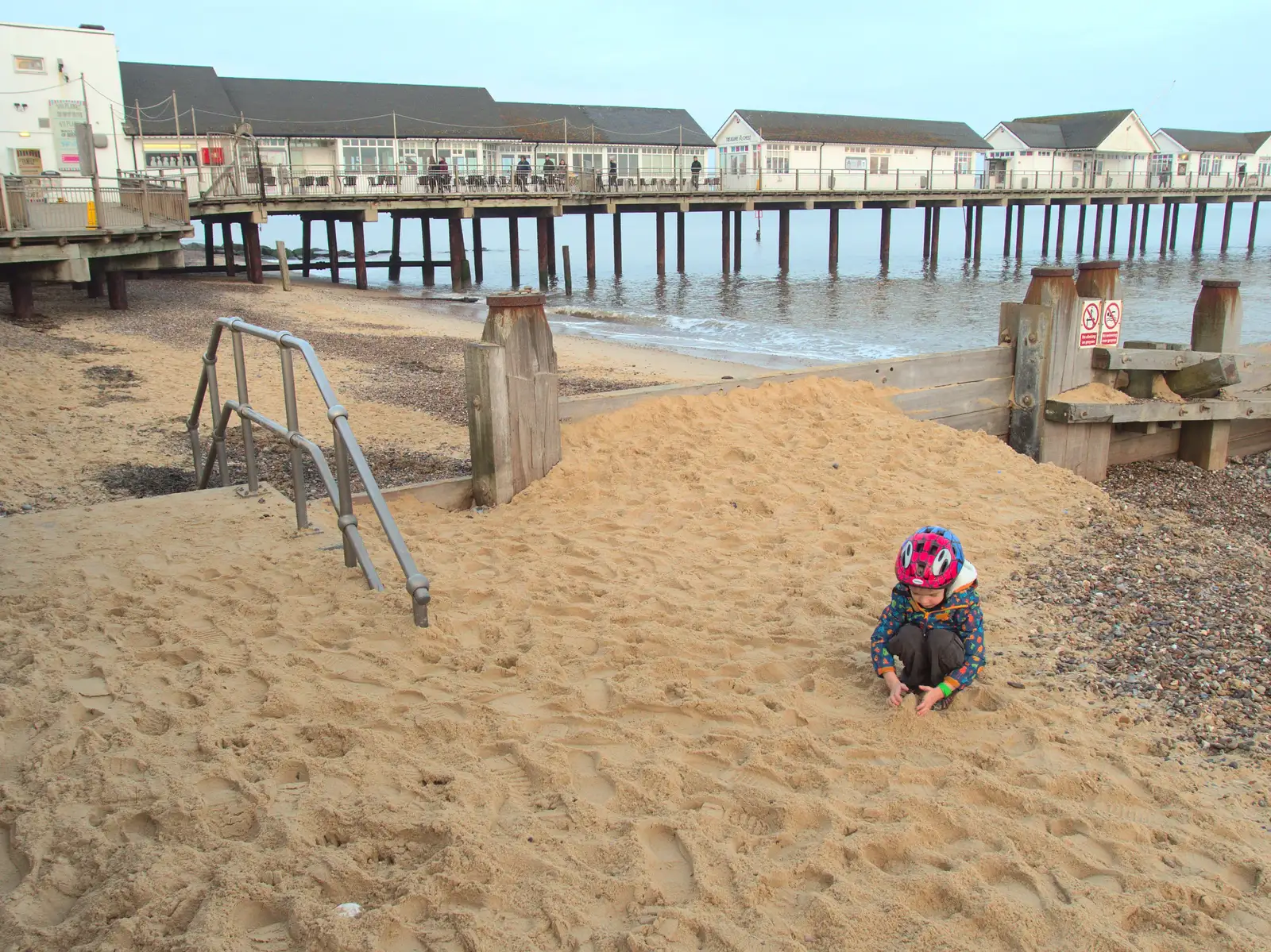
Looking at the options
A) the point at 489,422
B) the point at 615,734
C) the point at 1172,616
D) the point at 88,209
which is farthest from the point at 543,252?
the point at 615,734

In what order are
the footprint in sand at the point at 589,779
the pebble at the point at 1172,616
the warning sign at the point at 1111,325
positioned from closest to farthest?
the footprint in sand at the point at 589,779 → the pebble at the point at 1172,616 → the warning sign at the point at 1111,325

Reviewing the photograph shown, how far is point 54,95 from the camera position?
2883 centimetres

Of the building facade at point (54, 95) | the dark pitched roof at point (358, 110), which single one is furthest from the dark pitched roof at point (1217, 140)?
the building facade at point (54, 95)

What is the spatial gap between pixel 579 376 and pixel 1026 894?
12032 millimetres

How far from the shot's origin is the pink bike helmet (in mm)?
3580

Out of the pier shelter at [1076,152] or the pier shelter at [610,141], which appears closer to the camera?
the pier shelter at [610,141]

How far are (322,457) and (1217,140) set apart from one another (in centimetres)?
7065

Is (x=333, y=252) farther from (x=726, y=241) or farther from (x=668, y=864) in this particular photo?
(x=668, y=864)

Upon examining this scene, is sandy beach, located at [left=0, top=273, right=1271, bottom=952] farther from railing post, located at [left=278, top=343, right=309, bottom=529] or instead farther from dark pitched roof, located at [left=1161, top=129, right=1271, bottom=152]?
dark pitched roof, located at [left=1161, top=129, right=1271, bottom=152]

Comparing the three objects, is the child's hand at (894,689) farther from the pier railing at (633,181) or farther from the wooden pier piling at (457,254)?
Answer: the wooden pier piling at (457,254)

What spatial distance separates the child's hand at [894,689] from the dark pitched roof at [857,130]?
44299 mm

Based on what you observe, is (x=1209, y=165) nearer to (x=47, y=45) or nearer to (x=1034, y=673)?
(x=47, y=45)

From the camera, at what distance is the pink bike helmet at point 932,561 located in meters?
3.58

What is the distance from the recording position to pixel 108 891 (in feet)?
8.13
